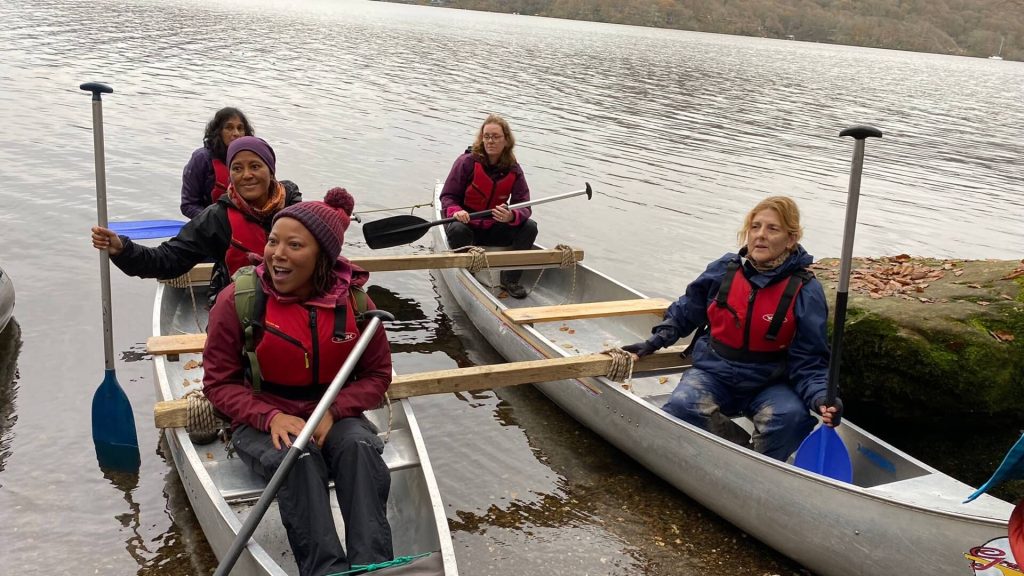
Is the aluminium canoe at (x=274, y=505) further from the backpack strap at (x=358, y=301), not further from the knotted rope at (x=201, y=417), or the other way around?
the backpack strap at (x=358, y=301)

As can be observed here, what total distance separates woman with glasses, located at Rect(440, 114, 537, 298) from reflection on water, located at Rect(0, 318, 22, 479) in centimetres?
417

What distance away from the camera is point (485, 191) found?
8844 mm

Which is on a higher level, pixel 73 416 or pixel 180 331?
pixel 180 331

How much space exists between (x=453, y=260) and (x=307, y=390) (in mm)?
4102

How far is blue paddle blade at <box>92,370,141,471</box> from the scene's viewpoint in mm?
5309

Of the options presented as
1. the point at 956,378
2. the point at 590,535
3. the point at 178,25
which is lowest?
the point at 590,535

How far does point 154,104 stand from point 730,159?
1325cm

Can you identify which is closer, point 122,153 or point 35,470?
point 35,470

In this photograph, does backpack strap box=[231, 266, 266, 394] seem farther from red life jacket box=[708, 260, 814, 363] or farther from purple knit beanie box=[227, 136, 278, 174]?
red life jacket box=[708, 260, 814, 363]

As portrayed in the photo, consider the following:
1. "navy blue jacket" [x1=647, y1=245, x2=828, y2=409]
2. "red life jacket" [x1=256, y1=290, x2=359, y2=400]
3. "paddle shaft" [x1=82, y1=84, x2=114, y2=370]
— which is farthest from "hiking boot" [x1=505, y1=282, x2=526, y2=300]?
"red life jacket" [x1=256, y1=290, x2=359, y2=400]

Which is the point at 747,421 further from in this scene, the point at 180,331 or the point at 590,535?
the point at 180,331

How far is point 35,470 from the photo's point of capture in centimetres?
555

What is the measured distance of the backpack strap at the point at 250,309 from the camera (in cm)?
392

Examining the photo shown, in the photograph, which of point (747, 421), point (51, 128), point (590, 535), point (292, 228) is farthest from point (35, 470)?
point (51, 128)
